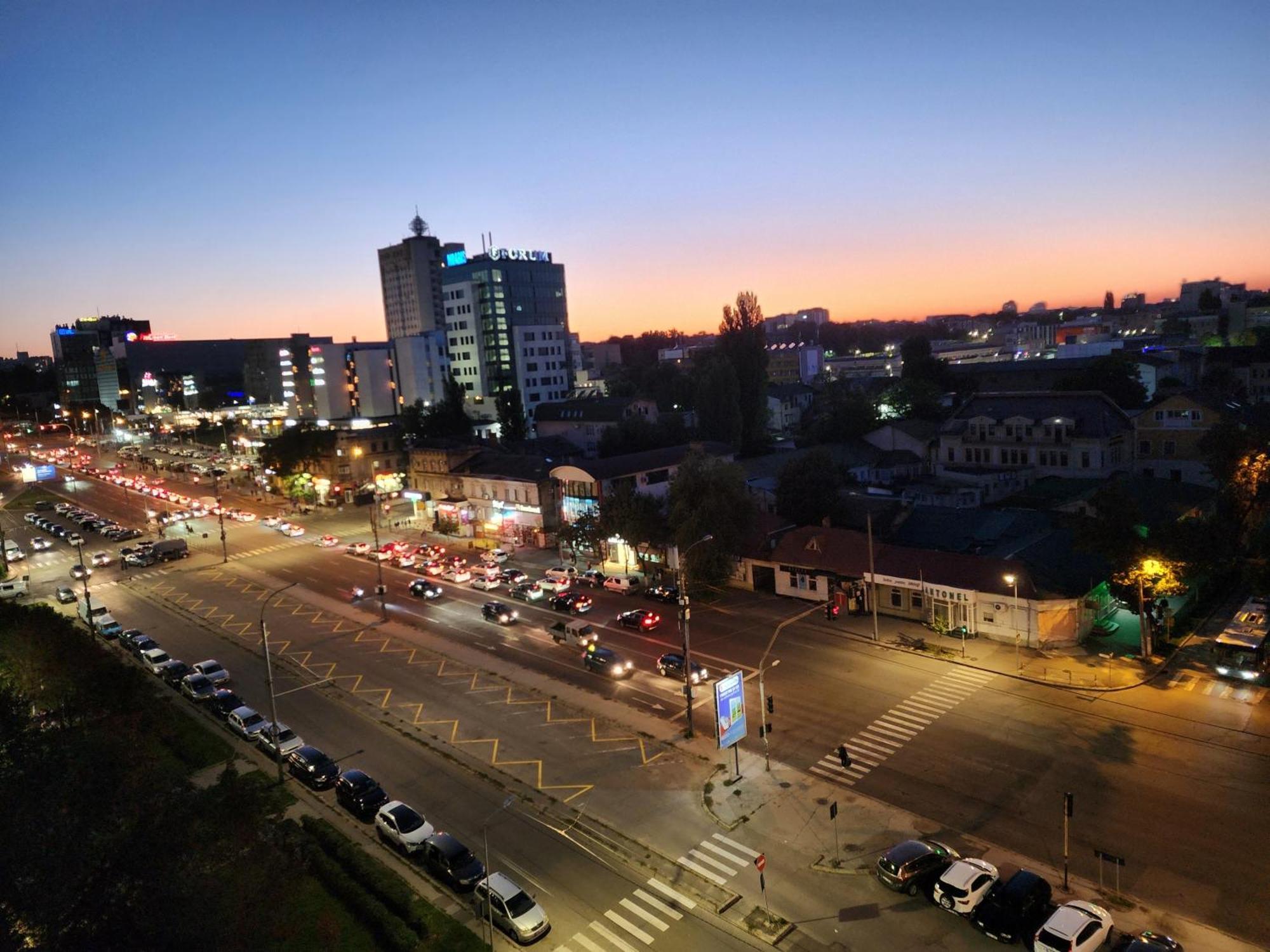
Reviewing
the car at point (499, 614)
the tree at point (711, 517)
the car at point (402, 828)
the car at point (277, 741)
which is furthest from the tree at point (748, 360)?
the car at point (402, 828)

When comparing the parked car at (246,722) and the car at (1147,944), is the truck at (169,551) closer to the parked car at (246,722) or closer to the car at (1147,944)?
the parked car at (246,722)

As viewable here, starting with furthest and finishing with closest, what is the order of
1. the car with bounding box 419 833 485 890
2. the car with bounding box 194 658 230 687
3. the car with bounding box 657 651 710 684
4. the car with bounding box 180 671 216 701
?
the car with bounding box 194 658 230 687, the car with bounding box 180 671 216 701, the car with bounding box 657 651 710 684, the car with bounding box 419 833 485 890

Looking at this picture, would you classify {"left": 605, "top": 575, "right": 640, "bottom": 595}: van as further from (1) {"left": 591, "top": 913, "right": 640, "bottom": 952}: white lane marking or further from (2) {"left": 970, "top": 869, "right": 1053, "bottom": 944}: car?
(2) {"left": 970, "top": 869, "right": 1053, "bottom": 944}: car

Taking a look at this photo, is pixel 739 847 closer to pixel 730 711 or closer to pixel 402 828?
pixel 730 711

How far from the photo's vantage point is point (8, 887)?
15641mm

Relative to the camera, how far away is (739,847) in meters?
24.8

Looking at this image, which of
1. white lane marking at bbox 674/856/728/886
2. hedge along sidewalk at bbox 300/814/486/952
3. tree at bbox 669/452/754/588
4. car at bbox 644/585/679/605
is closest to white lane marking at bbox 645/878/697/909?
white lane marking at bbox 674/856/728/886

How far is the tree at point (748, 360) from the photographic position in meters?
107

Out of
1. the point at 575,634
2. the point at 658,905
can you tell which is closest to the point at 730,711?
the point at 658,905

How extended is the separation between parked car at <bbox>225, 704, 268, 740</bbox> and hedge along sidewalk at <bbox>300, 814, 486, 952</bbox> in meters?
11.3

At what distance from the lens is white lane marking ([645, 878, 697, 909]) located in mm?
22172

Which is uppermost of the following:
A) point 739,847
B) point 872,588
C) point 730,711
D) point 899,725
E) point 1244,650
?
point 730,711

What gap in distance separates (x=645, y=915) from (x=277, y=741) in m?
18.7

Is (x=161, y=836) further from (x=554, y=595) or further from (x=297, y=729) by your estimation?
(x=554, y=595)
